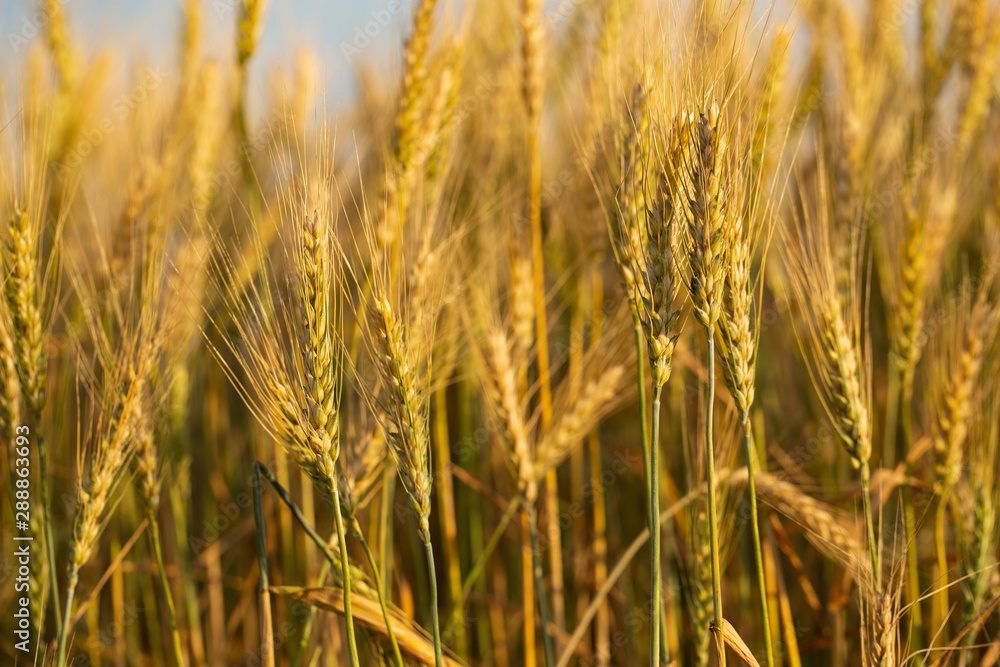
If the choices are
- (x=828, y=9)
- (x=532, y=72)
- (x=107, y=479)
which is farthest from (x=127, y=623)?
(x=828, y=9)

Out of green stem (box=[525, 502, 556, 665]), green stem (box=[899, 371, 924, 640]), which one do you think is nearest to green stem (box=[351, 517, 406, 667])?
green stem (box=[525, 502, 556, 665])

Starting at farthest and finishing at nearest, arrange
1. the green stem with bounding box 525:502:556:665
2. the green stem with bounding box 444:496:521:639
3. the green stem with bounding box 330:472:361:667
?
the green stem with bounding box 444:496:521:639 < the green stem with bounding box 525:502:556:665 < the green stem with bounding box 330:472:361:667

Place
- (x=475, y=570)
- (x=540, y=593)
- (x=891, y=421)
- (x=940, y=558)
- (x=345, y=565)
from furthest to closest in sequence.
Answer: (x=891, y=421) < (x=475, y=570) < (x=940, y=558) < (x=540, y=593) < (x=345, y=565)

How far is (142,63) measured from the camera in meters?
2.79

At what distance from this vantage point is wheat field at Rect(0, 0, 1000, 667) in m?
0.98

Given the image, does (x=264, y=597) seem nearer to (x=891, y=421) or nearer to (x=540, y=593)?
(x=540, y=593)

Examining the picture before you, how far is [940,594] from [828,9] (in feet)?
6.39

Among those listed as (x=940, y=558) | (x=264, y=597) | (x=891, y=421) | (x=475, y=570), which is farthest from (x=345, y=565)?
(x=891, y=421)

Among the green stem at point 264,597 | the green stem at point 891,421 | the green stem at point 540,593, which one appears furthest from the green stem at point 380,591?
the green stem at point 891,421

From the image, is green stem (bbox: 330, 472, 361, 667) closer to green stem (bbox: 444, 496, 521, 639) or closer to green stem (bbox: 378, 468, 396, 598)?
green stem (bbox: 378, 468, 396, 598)

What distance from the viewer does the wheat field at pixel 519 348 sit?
98 centimetres

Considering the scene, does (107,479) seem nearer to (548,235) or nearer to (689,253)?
(689,253)

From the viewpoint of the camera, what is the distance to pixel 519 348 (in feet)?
5.03

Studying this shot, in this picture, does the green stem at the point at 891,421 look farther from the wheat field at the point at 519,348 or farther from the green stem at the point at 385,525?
the green stem at the point at 385,525
